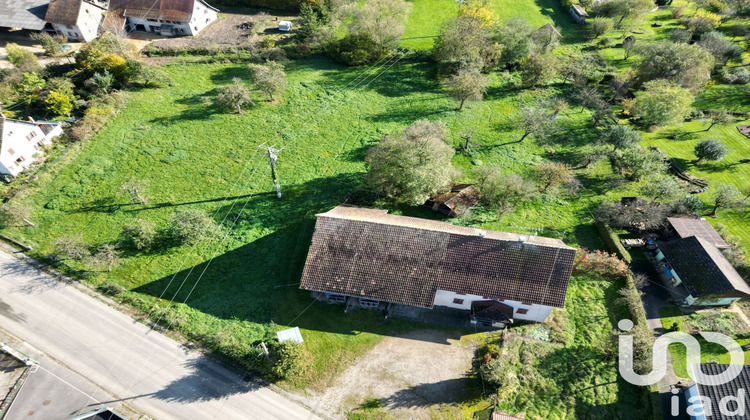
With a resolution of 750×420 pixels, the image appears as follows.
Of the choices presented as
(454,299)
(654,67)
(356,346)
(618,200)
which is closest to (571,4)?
(654,67)

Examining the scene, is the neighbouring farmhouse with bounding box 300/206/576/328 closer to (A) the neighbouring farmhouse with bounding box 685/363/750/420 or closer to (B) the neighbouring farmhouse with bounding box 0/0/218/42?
(A) the neighbouring farmhouse with bounding box 685/363/750/420

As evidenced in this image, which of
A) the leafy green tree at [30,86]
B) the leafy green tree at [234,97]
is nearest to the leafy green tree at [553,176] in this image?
the leafy green tree at [234,97]

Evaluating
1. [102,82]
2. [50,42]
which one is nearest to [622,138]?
[102,82]

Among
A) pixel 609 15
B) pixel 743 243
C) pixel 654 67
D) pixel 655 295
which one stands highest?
pixel 609 15

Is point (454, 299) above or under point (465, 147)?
under

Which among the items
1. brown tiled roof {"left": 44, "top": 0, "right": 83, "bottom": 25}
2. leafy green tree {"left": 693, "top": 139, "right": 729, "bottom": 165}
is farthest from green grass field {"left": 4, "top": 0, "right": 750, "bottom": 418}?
brown tiled roof {"left": 44, "top": 0, "right": 83, "bottom": 25}

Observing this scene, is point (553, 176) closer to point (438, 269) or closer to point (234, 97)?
point (438, 269)

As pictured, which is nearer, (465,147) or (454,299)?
(454,299)

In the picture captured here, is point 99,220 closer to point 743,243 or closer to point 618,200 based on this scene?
point 618,200
